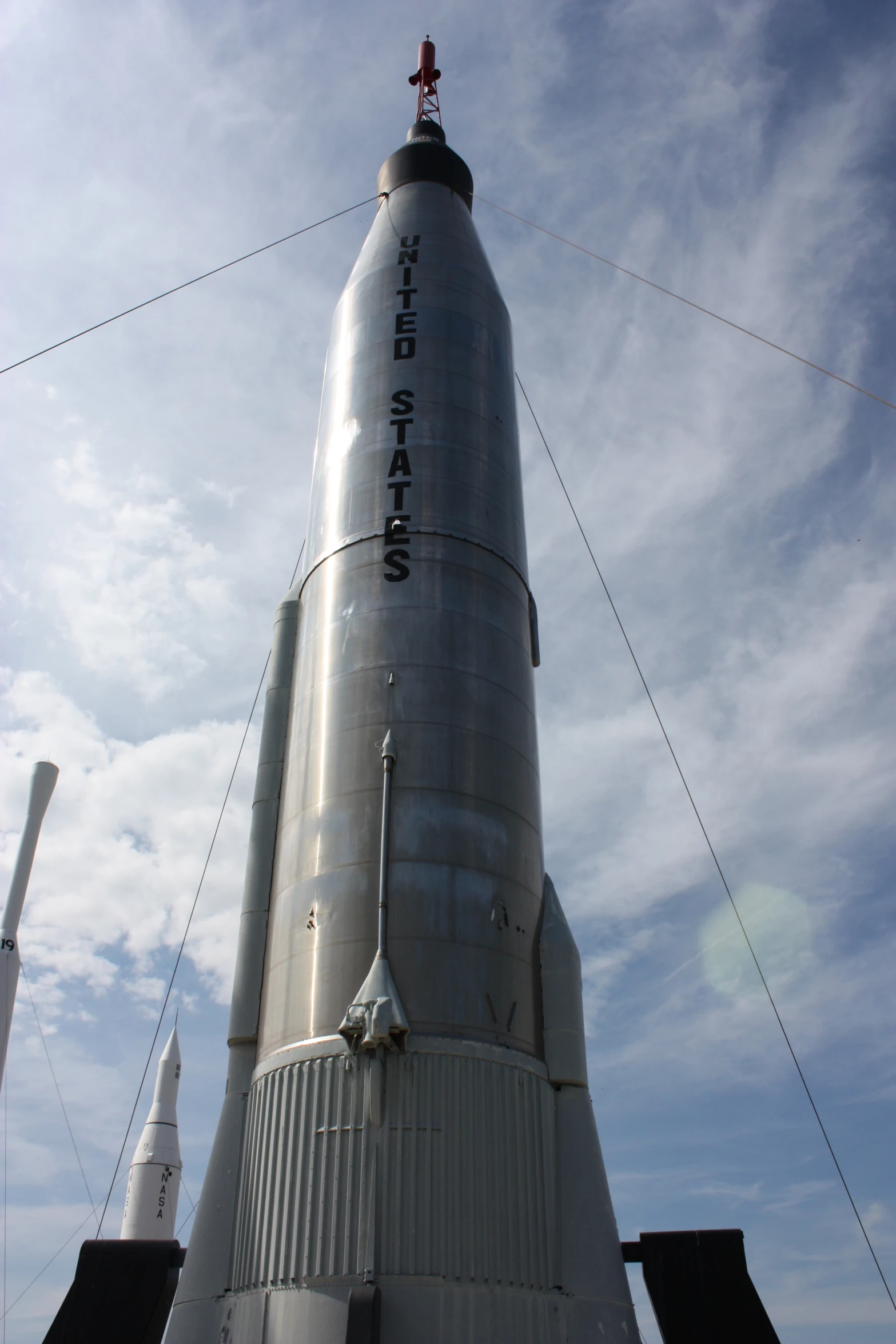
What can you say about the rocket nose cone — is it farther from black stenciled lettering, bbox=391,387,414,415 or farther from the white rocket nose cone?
black stenciled lettering, bbox=391,387,414,415

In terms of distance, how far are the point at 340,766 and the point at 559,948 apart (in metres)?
3.29

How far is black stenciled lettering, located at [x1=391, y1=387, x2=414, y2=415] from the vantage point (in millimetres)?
14539

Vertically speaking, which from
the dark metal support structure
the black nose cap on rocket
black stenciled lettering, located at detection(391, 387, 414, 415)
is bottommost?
the dark metal support structure

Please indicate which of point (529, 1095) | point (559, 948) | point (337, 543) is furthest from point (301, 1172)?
point (337, 543)

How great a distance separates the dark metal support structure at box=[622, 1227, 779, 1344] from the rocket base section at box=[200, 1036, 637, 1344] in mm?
943

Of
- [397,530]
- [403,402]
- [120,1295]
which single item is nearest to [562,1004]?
[120,1295]

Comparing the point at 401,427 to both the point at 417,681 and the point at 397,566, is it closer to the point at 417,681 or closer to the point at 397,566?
the point at 397,566

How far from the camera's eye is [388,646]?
1266 centimetres

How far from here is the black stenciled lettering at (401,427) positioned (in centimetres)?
1428

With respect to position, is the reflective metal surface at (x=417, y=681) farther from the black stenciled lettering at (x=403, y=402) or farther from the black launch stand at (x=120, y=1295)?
the black launch stand at (x=120, y=1295)

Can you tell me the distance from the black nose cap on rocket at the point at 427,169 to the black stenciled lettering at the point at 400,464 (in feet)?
22.3

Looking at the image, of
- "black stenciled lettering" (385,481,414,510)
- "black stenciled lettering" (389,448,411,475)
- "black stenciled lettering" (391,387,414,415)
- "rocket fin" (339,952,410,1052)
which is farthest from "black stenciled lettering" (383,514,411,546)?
"rocket fin" (339,952,410,1052)

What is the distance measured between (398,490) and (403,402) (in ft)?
5.23

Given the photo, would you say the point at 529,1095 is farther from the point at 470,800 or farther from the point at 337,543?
the point at 337,543
